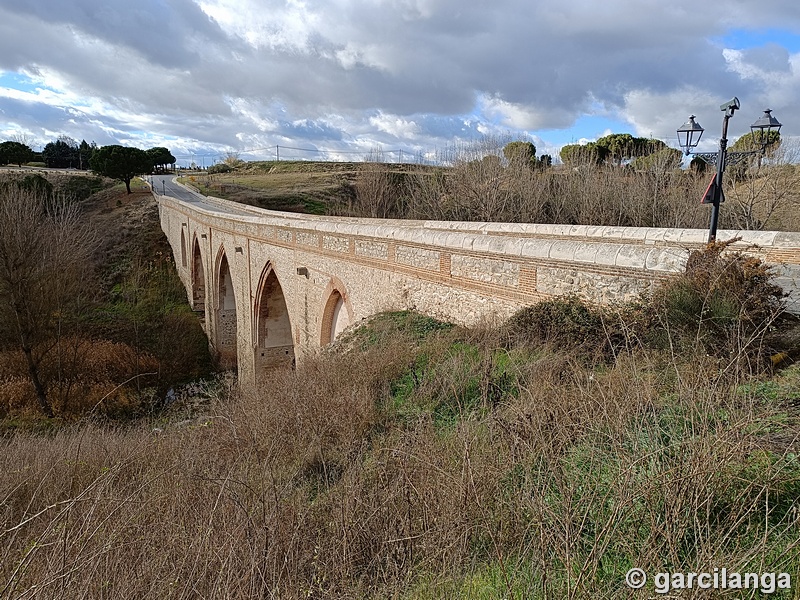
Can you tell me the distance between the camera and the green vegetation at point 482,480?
89.5 inches

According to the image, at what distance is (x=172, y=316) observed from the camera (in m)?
22.1

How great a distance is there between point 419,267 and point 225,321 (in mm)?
14511

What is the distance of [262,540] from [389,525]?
747 millimetres

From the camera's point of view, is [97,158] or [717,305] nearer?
[717,305]

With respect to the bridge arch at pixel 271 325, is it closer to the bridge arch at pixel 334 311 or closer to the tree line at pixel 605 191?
the bridge arch at pixel 334 311

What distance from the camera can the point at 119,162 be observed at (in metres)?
38.8

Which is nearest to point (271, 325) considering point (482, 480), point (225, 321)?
point (225, 321)

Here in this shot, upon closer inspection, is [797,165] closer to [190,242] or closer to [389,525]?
[389,525]

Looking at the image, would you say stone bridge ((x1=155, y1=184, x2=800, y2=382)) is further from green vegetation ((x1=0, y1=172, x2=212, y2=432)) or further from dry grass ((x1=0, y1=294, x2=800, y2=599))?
green vegetation ((x1=0, y1=172, x2=212, y2=432))

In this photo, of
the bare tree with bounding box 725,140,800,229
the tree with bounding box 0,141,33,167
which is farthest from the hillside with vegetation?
the tree with bounding box 0,141,33,167

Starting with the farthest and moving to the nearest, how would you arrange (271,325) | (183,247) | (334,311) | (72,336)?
1. (183,247)
2. (72,336)
3. (271,325)
4. (334,311)

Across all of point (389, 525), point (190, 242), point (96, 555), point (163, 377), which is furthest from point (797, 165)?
point (190, 242)

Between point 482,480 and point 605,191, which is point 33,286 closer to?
point 482,480

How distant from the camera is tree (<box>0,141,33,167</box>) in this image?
50156 millimetres
